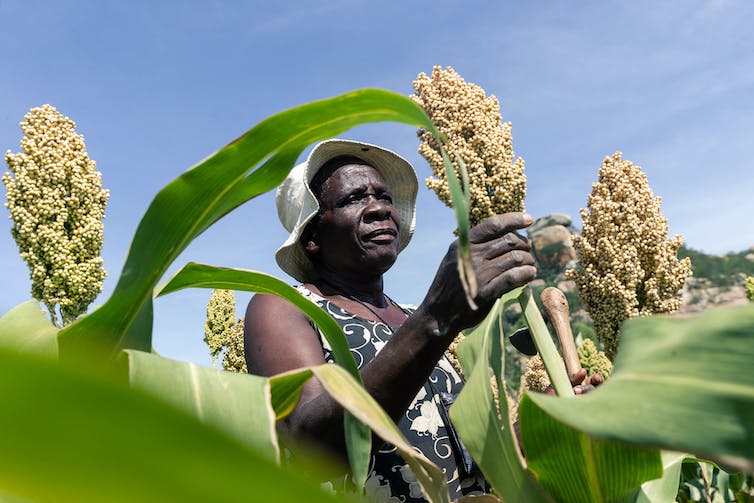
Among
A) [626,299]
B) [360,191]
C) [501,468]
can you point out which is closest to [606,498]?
[501,468]

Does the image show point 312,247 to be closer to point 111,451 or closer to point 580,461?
point 580,461

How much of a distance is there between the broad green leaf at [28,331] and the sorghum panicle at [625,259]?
4.87 metres

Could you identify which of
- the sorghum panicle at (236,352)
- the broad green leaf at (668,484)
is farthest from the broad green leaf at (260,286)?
the sorghum panicle at (236,352)

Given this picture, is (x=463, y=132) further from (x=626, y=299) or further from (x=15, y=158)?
(x=15, y=158)

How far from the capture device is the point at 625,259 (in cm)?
504

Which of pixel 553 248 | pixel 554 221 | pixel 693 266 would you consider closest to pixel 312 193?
pixel 553 248

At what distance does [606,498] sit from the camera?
57 cm

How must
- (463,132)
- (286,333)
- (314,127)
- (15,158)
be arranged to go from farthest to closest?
(15,158), (463,132), (286,333), (314,127)

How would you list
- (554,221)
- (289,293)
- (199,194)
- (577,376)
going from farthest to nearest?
(554,221), (577,376), (289,293), (199,194)

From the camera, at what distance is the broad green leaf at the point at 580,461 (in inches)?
20.9

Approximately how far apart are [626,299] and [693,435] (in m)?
5.05

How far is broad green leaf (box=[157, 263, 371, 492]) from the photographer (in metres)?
0.56

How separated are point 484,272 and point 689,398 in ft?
1.71

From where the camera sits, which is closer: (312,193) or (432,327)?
(432,327)
